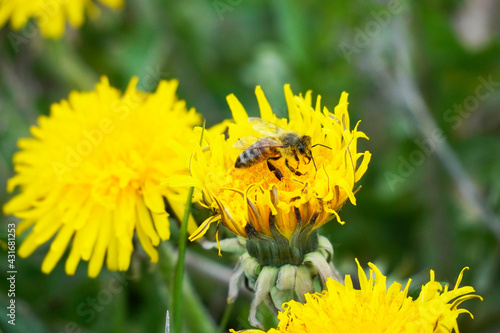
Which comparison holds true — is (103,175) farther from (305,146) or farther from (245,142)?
(305,146)

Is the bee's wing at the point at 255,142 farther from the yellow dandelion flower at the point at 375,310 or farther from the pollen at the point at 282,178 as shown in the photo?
the yellow dandelion flower at the point at 375,310

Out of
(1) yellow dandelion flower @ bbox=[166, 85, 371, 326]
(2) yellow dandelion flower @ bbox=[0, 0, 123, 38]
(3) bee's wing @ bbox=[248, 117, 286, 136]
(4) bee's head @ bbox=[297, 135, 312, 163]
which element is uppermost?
(2) yellow dandelion flower @ bbox=[0, 0, 123, 38]

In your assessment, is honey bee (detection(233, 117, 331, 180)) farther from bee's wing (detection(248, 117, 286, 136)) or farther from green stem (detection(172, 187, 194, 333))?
green stem (detection(172, 187, 194, 333))

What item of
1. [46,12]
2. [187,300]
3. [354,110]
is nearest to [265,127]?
[187,300]

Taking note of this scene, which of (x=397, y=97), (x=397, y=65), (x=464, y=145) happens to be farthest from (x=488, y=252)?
(x=397, y=65)

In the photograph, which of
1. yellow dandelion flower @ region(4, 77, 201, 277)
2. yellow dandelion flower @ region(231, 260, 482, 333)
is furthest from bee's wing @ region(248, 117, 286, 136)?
Answer: yellow dandelion flower @ region(231, 260, 482, 333)

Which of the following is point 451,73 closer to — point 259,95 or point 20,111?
point 259,95

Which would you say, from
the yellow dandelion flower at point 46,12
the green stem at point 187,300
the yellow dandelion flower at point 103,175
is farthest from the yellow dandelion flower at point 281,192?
the yellow dandelion flower at point 46,12
